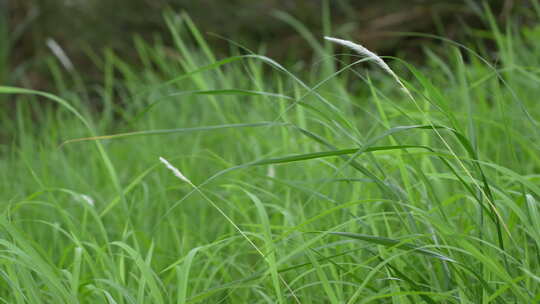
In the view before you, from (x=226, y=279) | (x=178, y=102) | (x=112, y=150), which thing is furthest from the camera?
(x=178, y=102)

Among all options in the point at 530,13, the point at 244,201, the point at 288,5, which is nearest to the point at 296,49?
the point at 288,5

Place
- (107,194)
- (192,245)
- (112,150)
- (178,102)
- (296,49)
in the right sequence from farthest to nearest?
(296,49)
(178,102)
(112,150)
(107,194)
(192,245)

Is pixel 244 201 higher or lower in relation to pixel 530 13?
lower

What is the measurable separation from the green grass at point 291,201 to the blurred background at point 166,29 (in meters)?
0.45

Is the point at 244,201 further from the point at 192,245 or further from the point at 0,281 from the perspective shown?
the point at 0,281

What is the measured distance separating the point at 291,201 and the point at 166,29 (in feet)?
7.81

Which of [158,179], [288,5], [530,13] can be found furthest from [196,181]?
[288,5]

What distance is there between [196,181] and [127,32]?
6.72ft

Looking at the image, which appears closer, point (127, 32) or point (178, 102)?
point (178, 102)

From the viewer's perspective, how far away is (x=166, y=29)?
3.73 m

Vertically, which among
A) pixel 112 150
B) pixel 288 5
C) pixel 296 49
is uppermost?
pixel 288 5

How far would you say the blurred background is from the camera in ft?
11.3

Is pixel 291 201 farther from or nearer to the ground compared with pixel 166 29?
nearer to the ground

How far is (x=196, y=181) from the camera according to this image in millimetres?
1945
